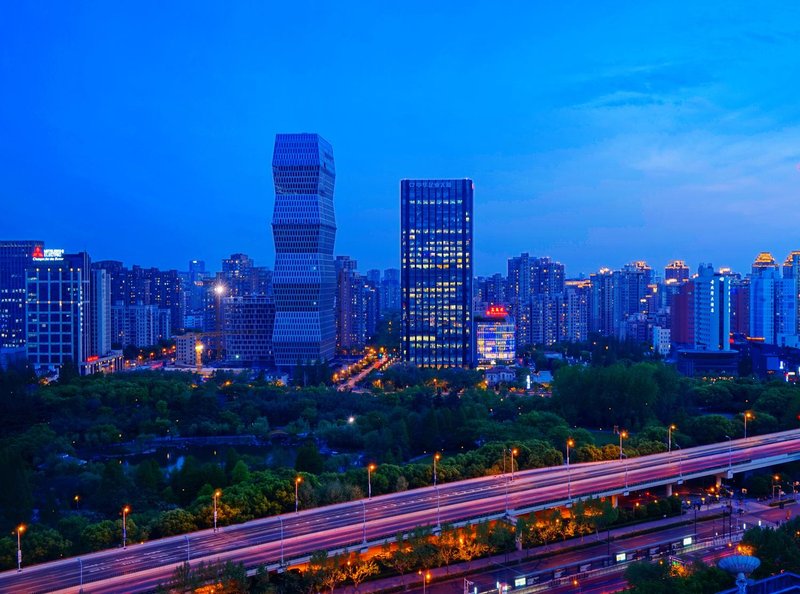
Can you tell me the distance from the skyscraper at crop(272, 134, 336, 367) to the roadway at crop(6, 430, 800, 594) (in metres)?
33.0

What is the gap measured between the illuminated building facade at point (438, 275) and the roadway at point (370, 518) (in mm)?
29073

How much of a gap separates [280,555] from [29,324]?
42.5 m

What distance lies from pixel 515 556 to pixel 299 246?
125ft

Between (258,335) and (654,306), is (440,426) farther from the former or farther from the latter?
(654,306)

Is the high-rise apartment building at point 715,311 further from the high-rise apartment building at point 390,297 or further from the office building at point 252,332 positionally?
the high-rise apartment building at point 390,297

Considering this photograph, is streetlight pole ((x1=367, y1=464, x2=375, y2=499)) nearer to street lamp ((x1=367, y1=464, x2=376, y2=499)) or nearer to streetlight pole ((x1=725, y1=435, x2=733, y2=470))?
street lamp ((x1=367, y1=464, x2=376, y2=499))

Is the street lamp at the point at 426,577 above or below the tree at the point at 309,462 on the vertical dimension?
below

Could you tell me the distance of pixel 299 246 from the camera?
5291cm

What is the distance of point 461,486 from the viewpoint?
19891mm

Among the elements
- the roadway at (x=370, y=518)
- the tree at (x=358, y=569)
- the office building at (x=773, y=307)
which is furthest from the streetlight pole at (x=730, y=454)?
the office building at (x=773, y=307)

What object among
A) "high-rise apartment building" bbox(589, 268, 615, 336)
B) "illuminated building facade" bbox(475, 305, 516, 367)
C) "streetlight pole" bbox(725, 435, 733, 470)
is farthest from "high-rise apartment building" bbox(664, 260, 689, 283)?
"streetlight pole" bbox(725, 435, 733, 470)

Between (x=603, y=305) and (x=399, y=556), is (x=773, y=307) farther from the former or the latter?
(x=399, y=556)

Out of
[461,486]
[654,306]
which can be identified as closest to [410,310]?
[461,486]

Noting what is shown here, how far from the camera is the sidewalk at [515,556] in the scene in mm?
15430
